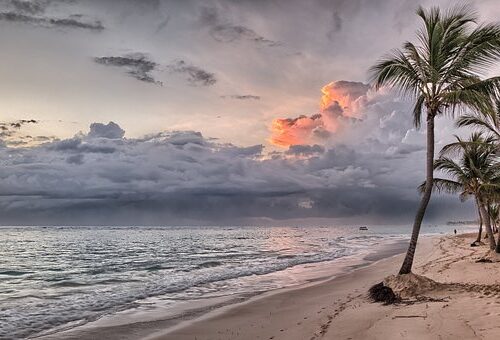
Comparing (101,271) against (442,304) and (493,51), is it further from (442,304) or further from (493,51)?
(493,51)

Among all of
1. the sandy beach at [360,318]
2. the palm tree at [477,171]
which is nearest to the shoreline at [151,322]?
the sandy beach at [360,318]

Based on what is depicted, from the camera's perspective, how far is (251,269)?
1218 inches

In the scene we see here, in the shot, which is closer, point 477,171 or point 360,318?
point 360,318

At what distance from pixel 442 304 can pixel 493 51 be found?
8971 mm

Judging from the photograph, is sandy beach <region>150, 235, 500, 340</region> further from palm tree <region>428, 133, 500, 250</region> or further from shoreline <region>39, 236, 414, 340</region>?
palm tree <region>428, 133, 500, 250</region>

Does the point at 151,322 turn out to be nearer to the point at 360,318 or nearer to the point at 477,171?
the point at 360,318

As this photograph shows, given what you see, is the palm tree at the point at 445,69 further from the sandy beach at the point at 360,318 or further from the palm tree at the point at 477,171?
the palm tree at the point at 477,171

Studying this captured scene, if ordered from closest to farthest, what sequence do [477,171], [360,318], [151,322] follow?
[360,318] < [151,322] < [477,171]

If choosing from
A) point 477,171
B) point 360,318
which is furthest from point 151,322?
point 477,171

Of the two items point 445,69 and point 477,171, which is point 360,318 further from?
point 477,171

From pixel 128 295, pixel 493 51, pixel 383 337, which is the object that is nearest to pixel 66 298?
pixel 128 295

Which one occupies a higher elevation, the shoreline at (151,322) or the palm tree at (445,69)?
the palm tree at (445,69)

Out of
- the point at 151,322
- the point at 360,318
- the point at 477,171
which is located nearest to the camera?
the point at 360,318

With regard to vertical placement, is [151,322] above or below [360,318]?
below
